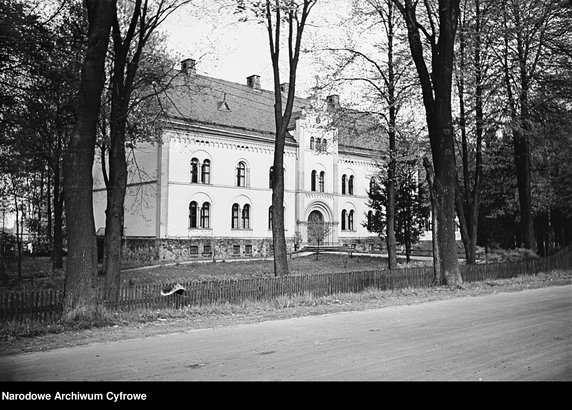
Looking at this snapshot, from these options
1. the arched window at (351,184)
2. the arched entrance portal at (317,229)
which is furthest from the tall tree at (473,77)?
the arched window at (351,184)

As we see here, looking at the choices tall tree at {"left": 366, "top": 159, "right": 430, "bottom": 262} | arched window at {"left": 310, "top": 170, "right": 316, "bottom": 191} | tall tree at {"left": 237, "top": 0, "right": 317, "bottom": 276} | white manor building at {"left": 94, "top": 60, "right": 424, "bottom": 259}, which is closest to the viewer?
tall tree at {"left": 237, "top": 0, "right": 317, "bottom": 276}

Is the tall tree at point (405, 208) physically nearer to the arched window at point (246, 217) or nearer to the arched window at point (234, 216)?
the arched window at point (246, 217)

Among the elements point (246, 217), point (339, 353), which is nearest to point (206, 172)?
point (246, 217)

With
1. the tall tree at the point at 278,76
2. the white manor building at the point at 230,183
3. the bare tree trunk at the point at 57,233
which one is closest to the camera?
the tall tree at the point at 278,76

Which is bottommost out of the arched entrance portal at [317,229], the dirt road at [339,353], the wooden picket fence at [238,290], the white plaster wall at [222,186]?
the dirt road at [339,353]

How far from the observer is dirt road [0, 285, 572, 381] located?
704 centimetres

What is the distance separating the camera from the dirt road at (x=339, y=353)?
704 cm

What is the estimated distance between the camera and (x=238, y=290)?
15805mm

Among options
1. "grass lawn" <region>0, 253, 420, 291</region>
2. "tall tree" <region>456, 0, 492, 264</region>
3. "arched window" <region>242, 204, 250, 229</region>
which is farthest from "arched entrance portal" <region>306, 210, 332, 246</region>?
"tall tree" <region>456, 0, 492, 264</region>

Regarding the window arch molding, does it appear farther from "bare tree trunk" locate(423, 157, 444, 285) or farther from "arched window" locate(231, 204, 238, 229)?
"bare tree trunk" locate(423, 157, 444, 285)

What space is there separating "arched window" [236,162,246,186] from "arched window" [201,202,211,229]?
3699 mm

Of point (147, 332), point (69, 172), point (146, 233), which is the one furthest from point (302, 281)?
point (146, 233)

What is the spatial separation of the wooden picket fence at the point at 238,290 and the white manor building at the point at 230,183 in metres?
15.7
